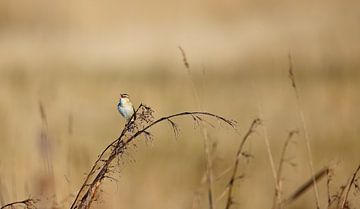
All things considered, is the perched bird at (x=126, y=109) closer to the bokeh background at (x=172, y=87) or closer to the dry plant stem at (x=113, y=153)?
the dry plant stem at (x=113, y=153)

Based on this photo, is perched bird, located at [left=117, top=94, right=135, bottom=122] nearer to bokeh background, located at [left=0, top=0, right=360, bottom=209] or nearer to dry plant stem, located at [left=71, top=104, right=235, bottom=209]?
dry plant stem, located at [left=71, top=104, right=235, bottom=209]

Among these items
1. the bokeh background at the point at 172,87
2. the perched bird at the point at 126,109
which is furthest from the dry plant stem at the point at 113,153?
the bokeh background at the point at 172,87

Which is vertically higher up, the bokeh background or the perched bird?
the bokeh background

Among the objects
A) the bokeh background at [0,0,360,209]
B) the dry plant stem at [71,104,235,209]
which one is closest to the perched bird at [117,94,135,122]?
the dry plant stem at [71,104,235,209]

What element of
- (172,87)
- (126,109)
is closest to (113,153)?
(126,109)

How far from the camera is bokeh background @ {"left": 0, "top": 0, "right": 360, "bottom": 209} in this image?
3.85m

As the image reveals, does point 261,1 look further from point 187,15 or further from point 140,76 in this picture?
point 140,76

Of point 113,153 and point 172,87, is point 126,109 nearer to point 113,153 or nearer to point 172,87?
point 113,153

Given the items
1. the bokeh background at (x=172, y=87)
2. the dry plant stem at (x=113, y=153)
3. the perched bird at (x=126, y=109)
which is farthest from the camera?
the bokeh background at (x=172, y=87)

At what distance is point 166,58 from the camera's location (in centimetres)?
704

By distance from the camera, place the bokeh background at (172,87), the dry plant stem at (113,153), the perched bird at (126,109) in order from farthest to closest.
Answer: the bokeh background at (172,87), the perched bird at (126,109), the dry plant stem at (113,153)

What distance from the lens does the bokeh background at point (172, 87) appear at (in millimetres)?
3850

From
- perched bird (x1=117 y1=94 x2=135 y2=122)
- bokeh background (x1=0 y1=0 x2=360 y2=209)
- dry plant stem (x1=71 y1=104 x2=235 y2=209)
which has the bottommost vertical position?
dry plant stem (x1=71 y1=104 x2=235 y2=209)

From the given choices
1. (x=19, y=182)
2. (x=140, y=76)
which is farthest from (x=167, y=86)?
(x=19, y=182)
